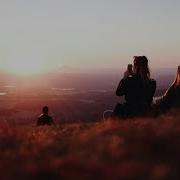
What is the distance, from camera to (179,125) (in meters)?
8.23

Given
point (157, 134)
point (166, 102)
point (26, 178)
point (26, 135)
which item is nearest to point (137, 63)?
point (166, 102)

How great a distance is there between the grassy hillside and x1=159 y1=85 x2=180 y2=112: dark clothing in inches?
165

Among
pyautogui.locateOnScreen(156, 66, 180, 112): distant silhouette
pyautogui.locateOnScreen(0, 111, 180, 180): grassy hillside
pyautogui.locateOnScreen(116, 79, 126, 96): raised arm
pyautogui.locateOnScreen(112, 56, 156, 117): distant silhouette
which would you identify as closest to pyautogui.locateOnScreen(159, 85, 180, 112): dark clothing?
pyautogui.locateOnScreen(156, 66, 180, 112): distant silhouette

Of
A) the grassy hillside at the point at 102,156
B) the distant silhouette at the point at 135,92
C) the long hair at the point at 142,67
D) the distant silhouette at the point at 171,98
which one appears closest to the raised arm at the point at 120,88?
the distant silhouette at the point at 135,92

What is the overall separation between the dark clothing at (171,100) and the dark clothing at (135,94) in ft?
2.06

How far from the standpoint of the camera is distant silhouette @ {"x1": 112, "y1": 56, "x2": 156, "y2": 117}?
44.2ft

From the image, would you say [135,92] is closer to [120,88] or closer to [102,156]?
[120,88]

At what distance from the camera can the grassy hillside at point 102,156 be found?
18.0 feet

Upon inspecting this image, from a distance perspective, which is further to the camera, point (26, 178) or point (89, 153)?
point (89, 153)

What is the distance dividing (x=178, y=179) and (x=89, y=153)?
6.18 ft

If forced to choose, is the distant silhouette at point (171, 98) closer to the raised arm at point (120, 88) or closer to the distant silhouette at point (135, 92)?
the distant silhouette at point (135, 92)

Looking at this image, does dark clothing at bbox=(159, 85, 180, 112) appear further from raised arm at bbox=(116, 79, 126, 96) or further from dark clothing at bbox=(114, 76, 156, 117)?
raised arm at bbox=(116, 79, 126, 96)

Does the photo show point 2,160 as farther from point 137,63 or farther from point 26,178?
point 137,63

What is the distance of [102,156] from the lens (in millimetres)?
6406
